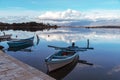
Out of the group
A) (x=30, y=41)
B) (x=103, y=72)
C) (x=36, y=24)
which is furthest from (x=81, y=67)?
(x=36, y=24)

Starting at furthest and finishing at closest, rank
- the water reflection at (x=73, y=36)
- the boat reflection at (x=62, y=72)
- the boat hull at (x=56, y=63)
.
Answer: the water reflection at (x=73, y=36) < the boat hull at (x=56, y=63) < the boat reflection at (x=62, y=72)

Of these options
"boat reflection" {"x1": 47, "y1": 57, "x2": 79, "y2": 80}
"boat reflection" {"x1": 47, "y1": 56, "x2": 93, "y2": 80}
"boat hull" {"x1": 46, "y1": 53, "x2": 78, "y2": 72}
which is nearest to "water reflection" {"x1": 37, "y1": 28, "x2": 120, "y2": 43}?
"boat reflection" {"x1": 47, "y1": 56, "x2": 93, "y2": 80}

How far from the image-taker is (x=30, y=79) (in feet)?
31.2

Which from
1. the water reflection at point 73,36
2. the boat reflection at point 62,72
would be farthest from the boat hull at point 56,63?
the water reflection at point 73,36

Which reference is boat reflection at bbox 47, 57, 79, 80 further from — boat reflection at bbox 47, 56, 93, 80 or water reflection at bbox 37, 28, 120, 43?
water reflection at bbox 37, 28, 120, 43

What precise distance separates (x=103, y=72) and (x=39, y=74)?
7.50 metres

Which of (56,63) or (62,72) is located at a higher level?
(56,63)

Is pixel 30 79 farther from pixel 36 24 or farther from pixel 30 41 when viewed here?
pixel 36 24

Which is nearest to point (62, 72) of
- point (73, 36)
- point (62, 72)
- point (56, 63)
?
point (62, 72)

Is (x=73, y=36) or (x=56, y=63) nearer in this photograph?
(x=56, y=63)

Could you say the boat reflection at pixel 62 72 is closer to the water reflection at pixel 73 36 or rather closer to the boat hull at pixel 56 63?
→ the boat hull at pixel 56 63

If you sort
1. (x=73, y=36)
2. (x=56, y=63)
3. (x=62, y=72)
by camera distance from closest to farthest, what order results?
(x=56, y=63), (x=62, y=72), (x=73, y=36)

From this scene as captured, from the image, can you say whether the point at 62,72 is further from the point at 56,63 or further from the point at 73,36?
the point at 73,36

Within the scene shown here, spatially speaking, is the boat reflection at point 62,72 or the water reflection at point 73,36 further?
the water reflection at point 73,36
